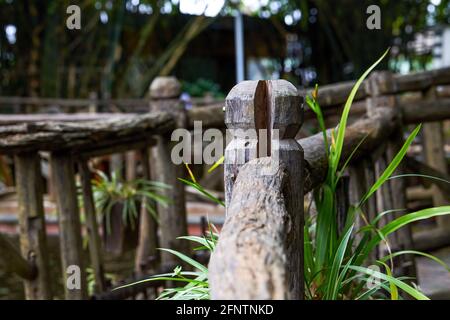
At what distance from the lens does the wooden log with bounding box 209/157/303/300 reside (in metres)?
0.92

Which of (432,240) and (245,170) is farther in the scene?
(432,240)

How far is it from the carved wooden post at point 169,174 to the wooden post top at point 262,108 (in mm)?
1999

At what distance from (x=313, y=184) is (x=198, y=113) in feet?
5.94

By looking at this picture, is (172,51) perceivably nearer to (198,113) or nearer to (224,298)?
(198,113)

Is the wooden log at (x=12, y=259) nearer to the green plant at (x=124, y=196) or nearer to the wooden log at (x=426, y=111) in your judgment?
the green plant at (x=124, y=196)

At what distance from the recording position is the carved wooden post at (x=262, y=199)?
93cm

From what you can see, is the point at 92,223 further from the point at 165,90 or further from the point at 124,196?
the point at 165,90

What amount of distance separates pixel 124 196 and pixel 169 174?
0.95ft

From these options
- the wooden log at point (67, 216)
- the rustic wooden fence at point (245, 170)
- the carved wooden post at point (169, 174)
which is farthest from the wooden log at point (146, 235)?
the wooden log at point (67, 216)

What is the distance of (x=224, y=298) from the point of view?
92 cm

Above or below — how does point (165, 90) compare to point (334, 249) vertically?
above

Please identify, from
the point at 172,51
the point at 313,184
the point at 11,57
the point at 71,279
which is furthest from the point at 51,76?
the point at 313,184

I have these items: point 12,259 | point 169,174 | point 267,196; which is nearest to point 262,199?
point 267,196

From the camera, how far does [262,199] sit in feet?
3.85
